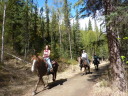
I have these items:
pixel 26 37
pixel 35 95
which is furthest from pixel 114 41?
pixel 26 37

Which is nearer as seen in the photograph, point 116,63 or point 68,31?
point 116,63

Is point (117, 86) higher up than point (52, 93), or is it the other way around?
point (117, 86)

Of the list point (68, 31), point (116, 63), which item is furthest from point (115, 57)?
point (68, 31)

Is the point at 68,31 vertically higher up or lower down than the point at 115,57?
higher up

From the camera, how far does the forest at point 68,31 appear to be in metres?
6.79

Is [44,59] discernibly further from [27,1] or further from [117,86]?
[27,1]

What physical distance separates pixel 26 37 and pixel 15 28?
3.77 metres

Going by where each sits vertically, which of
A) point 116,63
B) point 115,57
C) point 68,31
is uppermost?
point 68,31

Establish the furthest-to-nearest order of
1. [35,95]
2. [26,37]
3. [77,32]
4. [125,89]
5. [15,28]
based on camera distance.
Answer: [77,32], [15,28], [26,37], [35,95], [125,89]

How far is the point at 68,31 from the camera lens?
1291 inches

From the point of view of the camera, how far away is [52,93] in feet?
25.6

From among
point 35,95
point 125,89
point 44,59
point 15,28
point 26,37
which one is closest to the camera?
point 125,89

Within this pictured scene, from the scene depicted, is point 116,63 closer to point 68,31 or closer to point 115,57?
point 115,57

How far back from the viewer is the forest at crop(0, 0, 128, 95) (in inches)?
267
